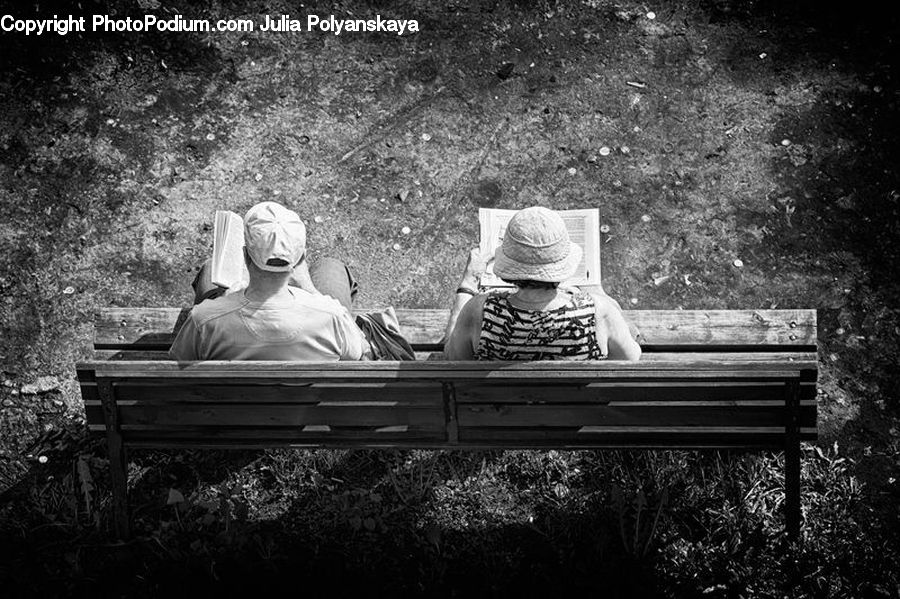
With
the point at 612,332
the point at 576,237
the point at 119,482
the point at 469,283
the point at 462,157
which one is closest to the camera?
the point at 612,332

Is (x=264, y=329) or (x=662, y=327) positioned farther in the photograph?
(x=662, y=327)

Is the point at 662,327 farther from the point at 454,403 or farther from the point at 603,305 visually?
the point at 454,403

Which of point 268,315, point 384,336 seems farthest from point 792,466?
point 268,315

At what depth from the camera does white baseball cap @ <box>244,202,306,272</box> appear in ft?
11.6

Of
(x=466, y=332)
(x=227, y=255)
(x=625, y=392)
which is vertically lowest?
(x=625, y=392)

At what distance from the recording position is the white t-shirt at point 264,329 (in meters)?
3.66

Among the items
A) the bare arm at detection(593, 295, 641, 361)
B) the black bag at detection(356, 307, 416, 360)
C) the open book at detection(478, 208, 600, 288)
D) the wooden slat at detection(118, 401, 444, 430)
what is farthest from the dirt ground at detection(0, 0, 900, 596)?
the bare arm at detection(593, 295, 641, 361)

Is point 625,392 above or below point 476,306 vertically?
below

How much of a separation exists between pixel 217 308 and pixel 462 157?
2302 millimetres

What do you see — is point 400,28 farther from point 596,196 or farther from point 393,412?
point 393,412

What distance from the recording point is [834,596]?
3807 mm

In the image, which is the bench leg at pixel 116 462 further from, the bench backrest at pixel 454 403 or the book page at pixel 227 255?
the book page at pixel 227 255

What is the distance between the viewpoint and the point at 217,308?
370 centimetres

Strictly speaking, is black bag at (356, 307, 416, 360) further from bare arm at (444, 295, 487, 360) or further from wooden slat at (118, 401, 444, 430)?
wooden slat at (118, 401, 444, 430)
